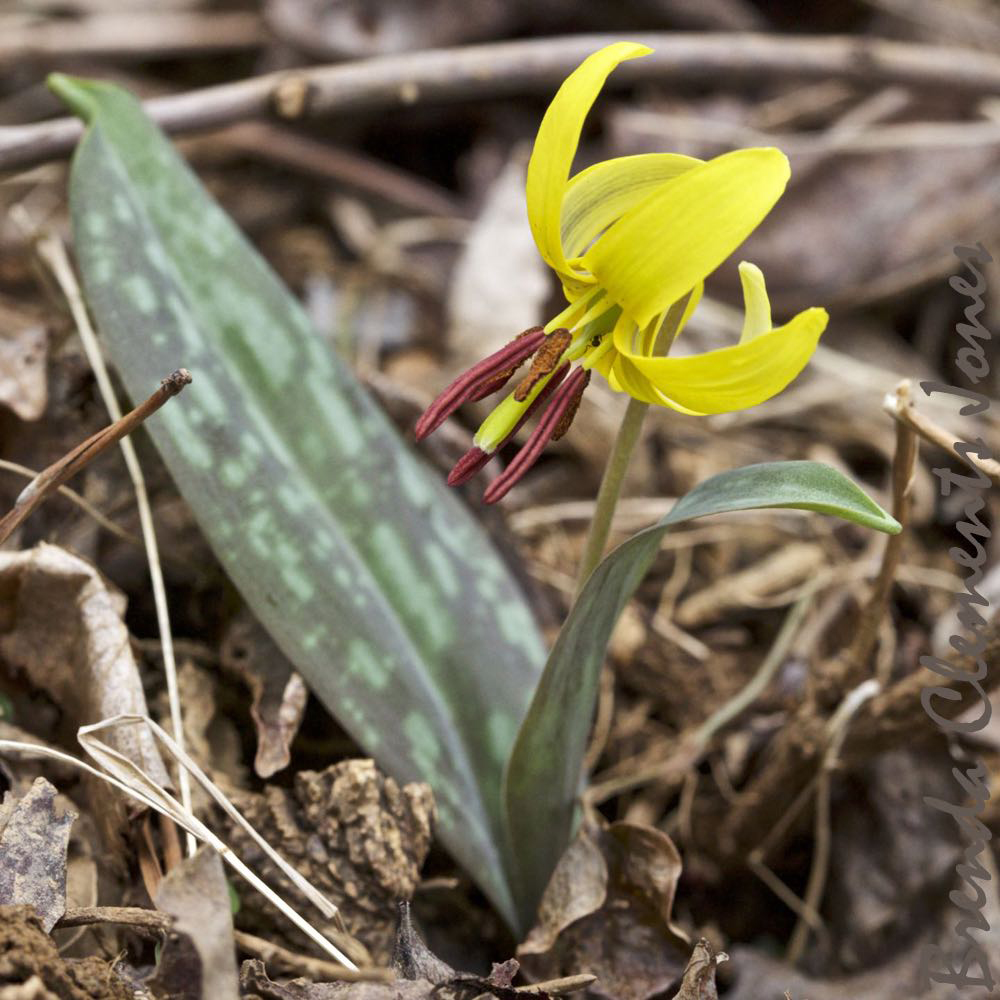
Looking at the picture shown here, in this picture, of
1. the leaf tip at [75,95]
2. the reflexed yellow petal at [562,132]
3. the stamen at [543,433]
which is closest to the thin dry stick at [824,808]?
the stamen at [543,433]

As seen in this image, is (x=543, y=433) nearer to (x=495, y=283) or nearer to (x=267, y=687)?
(x=267, y=687)

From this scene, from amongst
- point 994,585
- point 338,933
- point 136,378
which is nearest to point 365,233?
point 136,378

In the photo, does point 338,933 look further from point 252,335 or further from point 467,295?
point 467,295

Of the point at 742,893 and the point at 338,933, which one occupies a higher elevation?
the point at 338,933

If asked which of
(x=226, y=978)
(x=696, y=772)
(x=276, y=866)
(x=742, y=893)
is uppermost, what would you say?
(x=226, y=978)

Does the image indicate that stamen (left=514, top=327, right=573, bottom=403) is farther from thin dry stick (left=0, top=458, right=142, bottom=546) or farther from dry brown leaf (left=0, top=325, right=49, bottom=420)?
dry brown leaf (left=0, top=325, right=49, bottom=420)

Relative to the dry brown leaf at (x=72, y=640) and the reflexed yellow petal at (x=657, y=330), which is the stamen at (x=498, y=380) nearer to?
the reflexed yellow petal at (x=657, y=330)
